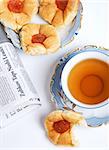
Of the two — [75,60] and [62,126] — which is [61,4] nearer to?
[75,60]

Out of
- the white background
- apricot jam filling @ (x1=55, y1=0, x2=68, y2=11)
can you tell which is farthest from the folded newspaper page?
apricot jam filling @ (x1=55, y1=0, x2=68, y2=11)

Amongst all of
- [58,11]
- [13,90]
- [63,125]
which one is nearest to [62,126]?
[63,125]

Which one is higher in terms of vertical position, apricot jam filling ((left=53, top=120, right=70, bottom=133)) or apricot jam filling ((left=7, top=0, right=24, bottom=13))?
apricot jam filling ((left=7, top=0, right=24, bottom=13))

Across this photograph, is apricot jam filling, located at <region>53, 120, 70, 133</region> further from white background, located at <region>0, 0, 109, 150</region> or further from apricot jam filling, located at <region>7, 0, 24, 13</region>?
apricot jam filling, located at <region>7, 0, 24, 13</region>

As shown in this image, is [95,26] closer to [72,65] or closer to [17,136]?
[72,65]

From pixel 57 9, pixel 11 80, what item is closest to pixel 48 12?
pixel 57 9

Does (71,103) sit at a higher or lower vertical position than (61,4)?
lower

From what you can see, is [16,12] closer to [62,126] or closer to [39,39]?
[39,39]
